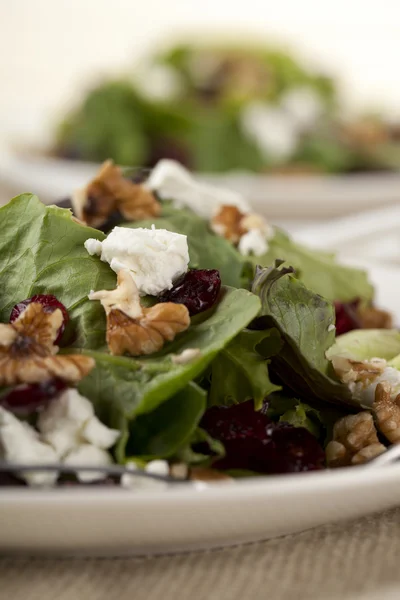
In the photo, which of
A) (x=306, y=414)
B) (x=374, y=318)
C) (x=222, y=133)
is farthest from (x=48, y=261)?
(x=222, y=133)

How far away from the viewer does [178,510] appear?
91 cm

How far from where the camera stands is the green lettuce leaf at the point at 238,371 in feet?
4.04

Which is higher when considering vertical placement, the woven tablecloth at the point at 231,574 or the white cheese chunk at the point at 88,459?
the white cheese chunk at the point at 88,459

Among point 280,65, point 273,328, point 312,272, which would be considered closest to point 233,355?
point 273,328

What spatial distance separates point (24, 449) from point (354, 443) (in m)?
0.48

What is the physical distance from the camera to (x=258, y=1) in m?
7.79

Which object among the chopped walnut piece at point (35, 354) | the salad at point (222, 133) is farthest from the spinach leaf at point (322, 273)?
the salad at point (222, 133)

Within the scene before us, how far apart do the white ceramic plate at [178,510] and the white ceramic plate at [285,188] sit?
7.93 feet

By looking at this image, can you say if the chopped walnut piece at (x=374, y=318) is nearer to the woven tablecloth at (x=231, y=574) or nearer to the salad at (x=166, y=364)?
the salad at (x=166, y=364)

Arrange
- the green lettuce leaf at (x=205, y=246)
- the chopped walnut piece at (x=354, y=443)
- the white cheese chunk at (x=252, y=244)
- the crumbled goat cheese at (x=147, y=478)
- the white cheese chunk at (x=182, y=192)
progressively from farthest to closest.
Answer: the white cheese chunk at (x=182, y=192), the white cheese chunk at (x=252, y=244), the green lettuce leaf at (x=205, y=246), the chopped walnut piece at (x=354, y=443), the crumbled goat cheese at (x=147, y=478)

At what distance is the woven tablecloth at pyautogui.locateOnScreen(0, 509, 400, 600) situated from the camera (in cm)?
101

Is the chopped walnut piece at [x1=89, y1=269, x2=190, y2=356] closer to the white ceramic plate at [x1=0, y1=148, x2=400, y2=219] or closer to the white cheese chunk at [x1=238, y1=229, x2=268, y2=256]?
the white cheese chunk at [x1=238, y1=229, x2=268, y2=256]

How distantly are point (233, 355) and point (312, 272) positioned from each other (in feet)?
2.07

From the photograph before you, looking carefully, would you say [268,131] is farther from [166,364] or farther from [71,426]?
[71,426]
